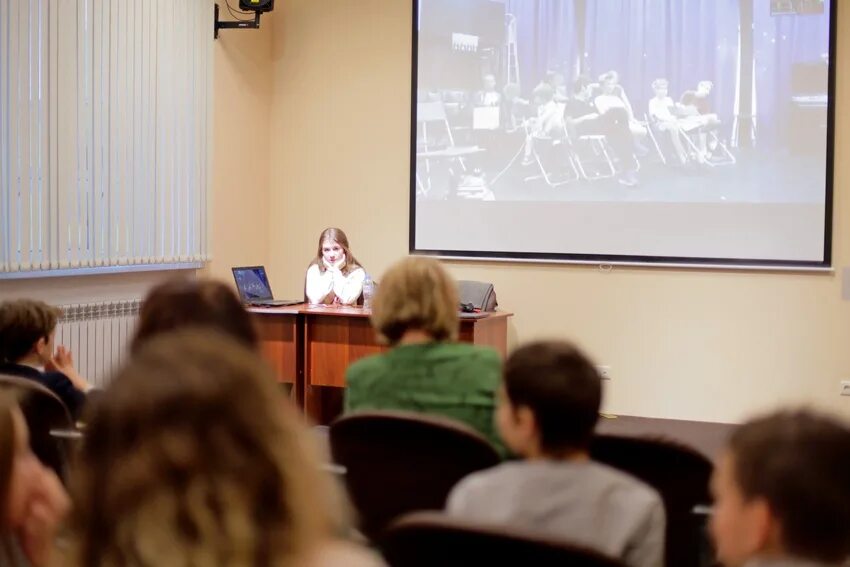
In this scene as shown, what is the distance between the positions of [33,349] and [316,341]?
2733 mm

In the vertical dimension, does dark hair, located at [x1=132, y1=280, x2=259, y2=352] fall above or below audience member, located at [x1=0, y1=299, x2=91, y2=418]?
above

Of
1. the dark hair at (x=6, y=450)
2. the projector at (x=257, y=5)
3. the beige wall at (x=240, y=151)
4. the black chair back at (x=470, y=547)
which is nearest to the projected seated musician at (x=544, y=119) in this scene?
the projector at (x=257, y=5)

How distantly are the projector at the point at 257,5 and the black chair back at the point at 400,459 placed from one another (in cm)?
489

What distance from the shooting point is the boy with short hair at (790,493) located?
4.22 ft

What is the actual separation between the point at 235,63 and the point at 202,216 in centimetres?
115

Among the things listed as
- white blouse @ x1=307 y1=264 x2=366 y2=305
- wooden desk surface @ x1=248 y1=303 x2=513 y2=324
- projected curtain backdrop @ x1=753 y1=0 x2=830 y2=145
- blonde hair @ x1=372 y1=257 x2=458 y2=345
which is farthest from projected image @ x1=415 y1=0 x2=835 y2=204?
blonde hair @ x1=372 y1=257 x2=458 y2=345

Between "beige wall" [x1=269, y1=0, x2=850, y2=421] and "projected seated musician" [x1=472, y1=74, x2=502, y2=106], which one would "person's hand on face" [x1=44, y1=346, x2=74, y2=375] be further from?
"projected seated musician" [x1=472, y1=74, x2=502, y2=106]

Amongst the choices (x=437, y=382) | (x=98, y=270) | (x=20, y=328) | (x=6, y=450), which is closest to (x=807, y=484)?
(x=6, y=450)

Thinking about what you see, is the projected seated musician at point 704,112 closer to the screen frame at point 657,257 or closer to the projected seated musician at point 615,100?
the projected seated musician at point 615,100

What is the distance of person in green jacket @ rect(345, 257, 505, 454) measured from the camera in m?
2.70

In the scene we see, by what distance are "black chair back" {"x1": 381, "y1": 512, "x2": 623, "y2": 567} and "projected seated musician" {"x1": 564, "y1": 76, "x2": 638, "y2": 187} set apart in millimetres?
5378

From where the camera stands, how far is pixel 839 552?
1.29 meters

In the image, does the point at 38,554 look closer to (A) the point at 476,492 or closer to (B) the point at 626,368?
(A) the point at 476,492

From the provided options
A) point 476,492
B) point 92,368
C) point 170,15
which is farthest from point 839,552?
point 170,15
